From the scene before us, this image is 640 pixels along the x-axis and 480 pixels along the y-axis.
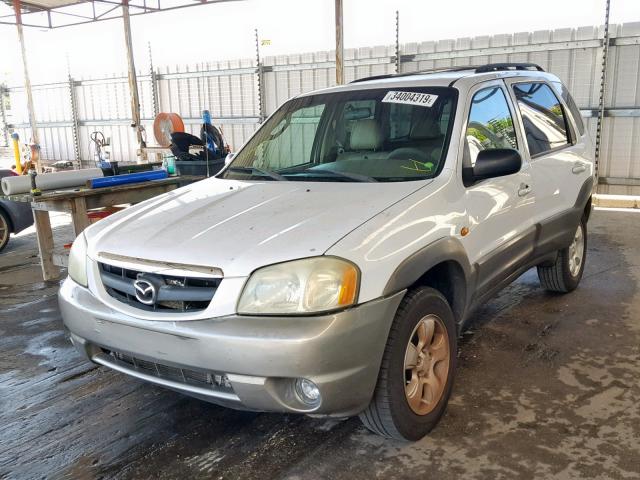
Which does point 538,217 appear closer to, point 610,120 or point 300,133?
point 300,133

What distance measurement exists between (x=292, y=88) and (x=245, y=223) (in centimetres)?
1011

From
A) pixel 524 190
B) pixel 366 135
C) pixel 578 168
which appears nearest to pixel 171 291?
pixel 366 135

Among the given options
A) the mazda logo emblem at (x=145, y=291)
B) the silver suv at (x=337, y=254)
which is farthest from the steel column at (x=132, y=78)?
the mazda logo emblem at (x=145, y=291)

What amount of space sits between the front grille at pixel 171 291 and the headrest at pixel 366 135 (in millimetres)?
1553

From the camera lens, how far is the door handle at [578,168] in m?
4.50

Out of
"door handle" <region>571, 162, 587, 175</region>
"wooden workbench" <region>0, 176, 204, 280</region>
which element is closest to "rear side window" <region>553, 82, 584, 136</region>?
"door handle" <region>571, 162, 587, 175</region>

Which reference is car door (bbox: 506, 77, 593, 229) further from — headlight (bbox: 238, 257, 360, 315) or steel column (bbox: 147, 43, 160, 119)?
steel column (bbox: 147, 43, 160, 119)

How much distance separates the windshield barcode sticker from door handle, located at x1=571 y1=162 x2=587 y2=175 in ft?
5.42

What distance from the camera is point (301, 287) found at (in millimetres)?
2307

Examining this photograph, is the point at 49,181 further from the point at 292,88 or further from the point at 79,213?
the point at 292,88

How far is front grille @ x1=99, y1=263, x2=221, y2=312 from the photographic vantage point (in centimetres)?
240

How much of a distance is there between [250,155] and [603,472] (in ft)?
8.97

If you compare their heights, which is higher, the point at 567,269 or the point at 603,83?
the point at 603,83

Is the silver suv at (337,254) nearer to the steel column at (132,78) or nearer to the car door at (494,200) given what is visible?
the car door at (494,200)
